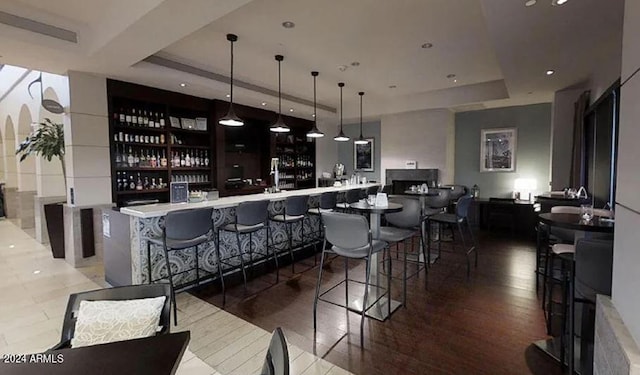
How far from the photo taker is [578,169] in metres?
4.76

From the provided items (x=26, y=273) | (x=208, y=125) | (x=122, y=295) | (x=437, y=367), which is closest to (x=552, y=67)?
(x=437, y=367)

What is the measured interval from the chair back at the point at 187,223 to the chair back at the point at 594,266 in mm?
2931

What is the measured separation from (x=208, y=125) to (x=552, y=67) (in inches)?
223

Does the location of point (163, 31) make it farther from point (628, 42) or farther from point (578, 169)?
point (578, 169)

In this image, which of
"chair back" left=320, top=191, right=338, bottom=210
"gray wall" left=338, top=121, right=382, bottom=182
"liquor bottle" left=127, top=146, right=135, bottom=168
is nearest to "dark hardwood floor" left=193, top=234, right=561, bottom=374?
"chair back" left=320, top=191, right=338, bottom=210

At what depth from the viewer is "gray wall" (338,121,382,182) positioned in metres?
8.84

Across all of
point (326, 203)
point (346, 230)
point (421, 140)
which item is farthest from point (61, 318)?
point (421, 140)

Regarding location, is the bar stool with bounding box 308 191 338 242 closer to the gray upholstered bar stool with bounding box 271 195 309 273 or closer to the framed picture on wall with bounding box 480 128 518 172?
the gray upholstered bar stool with bounding box 271 195 309 273

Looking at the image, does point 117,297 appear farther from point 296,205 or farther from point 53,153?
point 53,153

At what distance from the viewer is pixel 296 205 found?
13.5ft

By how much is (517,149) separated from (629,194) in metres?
6.22

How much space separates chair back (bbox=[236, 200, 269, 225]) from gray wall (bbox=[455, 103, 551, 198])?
5616 millimetres

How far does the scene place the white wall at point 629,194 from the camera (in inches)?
47.8

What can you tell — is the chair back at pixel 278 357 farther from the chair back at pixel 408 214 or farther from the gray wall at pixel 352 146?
the gray wall at pixel 352 146
